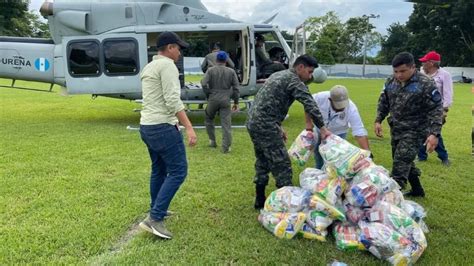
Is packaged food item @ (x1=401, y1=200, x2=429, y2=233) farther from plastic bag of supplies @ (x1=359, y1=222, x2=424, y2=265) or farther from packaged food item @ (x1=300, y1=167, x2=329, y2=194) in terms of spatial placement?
packaged food item @ (x1=300, y1=167, x2=329, y2=194)

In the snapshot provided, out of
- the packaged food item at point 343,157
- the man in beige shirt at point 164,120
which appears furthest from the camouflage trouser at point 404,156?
the man in beige shirt at point 164,120

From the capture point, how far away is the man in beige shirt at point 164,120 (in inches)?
149

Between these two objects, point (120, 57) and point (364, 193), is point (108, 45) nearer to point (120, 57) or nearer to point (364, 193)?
point (120, 57)

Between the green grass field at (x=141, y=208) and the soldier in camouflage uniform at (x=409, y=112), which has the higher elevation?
the soldier in camouflage uniform at (x=409, y=112)

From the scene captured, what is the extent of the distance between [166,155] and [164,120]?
32cm

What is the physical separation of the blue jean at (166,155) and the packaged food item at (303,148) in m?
1.25

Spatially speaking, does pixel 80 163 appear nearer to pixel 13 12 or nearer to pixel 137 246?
pixel 137 246

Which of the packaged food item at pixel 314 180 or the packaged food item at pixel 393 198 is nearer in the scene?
the packaged food item at pixel 393 198

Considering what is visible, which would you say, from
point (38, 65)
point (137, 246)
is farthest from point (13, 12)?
point (137, 246)

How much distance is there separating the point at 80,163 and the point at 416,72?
500 cm

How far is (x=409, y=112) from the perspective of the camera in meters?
4.90

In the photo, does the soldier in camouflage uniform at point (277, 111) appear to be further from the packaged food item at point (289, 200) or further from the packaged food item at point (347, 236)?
the packaged food item at point (347, 236)

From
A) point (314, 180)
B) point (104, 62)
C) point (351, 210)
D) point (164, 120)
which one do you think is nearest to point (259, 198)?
point (314, 180)

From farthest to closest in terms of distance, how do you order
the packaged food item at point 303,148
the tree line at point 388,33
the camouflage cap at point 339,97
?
the camouflage cap at point 339,97 < the packaged food item at point 303,148 < the tree line at point 388,33
